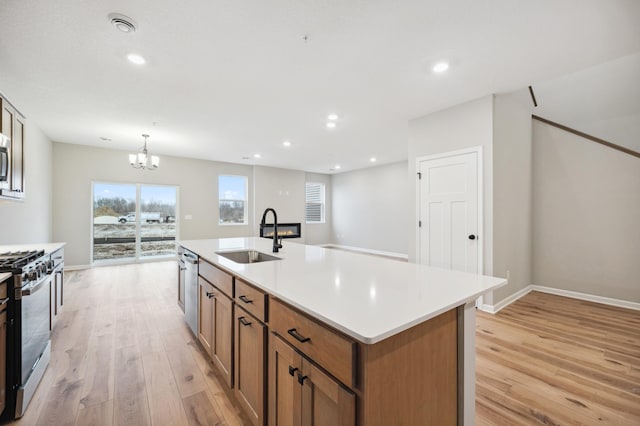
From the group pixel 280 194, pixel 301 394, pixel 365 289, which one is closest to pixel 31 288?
pixel 301 394

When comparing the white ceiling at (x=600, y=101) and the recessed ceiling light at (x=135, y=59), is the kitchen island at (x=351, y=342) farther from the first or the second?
the white ceiling at (x=600, y=101)

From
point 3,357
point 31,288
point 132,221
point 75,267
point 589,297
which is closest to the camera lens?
point 3,357

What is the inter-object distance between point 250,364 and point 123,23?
2575 mm

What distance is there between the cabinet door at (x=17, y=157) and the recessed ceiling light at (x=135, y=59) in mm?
1498

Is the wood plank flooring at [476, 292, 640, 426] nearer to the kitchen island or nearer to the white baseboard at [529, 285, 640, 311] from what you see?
the white baseboard at [529, 285, 640, 311]

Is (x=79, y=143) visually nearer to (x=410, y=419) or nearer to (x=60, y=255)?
(x=60, y=255)

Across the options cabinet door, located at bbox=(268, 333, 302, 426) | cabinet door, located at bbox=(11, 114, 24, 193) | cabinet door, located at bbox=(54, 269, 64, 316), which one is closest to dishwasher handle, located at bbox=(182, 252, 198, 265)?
cabinet door, located at bbox=(54, 269, 64, 316)

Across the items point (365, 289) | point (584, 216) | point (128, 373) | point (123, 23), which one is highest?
point (123, 23)

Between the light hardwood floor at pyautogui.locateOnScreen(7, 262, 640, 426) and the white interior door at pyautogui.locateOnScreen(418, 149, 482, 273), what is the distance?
781 millimetres

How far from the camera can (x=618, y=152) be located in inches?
144

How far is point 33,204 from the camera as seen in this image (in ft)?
14.6

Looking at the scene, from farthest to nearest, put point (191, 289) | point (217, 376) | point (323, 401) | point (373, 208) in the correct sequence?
point (373, 208) < point (191, 289) < point (217, 376) < point (323, 401)

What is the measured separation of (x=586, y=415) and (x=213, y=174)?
7.82 m

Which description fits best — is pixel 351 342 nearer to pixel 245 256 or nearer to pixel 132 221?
pixel 245 256
